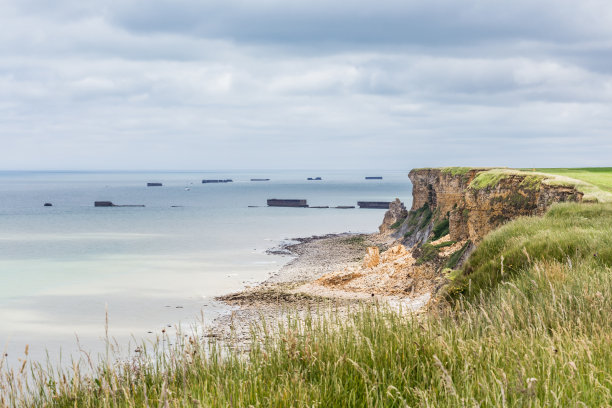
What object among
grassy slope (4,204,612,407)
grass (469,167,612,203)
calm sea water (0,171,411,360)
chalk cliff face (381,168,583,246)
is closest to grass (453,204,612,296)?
grassy slope (4,204,612,407)

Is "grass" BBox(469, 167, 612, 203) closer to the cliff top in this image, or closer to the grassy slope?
the cliff top

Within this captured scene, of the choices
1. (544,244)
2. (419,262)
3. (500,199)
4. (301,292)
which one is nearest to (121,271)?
(301,292)

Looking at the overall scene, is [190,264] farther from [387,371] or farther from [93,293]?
[387,371]

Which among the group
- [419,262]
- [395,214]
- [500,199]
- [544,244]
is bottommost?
[419,262]

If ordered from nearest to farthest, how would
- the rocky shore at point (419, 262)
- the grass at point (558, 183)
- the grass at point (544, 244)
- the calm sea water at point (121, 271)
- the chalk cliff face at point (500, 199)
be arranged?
1. the grass at point (544, 244)
2. the grass at point (558, 183)
3. the chalk cliff face at point (500, 199)
4. the rocky shore at point (419, 262)
5. the calm sea water at point (121, 271)

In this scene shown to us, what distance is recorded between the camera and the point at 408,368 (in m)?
5.55

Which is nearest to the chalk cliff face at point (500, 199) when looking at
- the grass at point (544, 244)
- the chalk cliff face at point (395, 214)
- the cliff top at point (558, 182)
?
the cliff top at point (558, 182)

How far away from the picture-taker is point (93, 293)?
35.5 meters

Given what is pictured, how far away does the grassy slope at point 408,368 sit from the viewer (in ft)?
14.6

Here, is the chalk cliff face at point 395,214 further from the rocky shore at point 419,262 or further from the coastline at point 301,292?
the rocky shore at point 419,262

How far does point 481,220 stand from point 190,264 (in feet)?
100

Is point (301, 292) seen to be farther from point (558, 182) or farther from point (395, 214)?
point (395, 214)

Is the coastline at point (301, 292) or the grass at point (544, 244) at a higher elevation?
the grass at point (544, 244)

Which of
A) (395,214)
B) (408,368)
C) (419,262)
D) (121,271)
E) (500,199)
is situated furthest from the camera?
(395,214)
